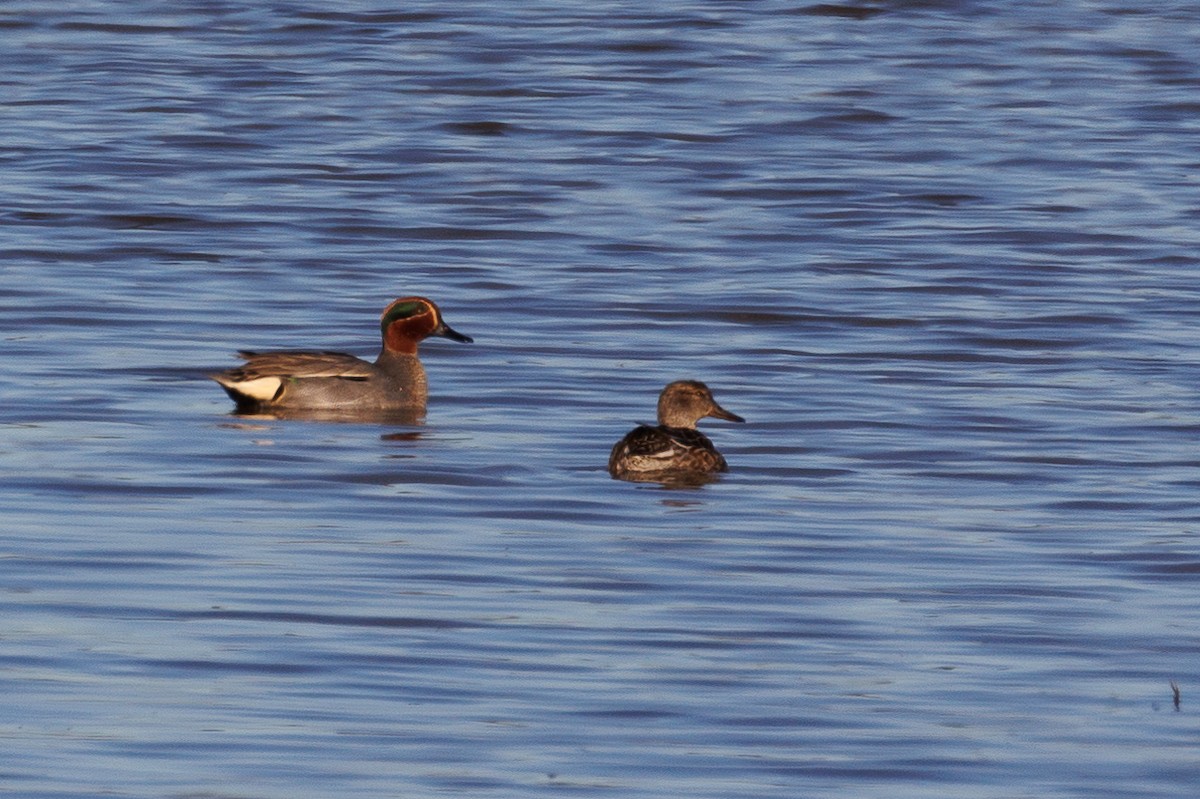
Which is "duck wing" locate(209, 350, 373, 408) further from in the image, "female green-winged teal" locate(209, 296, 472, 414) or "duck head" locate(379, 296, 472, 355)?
"duck head" locate(379, 296, 472, 355)

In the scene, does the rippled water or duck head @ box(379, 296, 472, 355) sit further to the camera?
duck head @ box(379, 296, 472, 355)

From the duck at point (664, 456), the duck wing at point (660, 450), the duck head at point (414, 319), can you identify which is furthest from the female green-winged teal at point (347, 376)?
the duck wing at point (660, 450)

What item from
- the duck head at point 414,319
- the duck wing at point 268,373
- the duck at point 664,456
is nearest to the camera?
the duck at point 664,456

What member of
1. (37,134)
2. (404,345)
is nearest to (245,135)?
(37,134)

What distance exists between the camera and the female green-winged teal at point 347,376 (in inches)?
510

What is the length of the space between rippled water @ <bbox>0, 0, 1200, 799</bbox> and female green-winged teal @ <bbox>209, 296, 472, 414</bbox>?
0.16m

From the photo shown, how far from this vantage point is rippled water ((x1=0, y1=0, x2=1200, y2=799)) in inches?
290

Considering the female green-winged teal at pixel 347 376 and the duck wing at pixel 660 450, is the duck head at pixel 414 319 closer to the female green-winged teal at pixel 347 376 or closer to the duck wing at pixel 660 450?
the female green-winged teal at pixel 347 376

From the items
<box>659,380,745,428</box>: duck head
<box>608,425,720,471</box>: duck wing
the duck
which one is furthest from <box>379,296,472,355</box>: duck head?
<box>608,425,720,471</box>: duck wing

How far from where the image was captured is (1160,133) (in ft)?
79.8

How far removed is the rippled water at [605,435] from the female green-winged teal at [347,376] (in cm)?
16

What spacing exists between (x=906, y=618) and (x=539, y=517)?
7.03 feet

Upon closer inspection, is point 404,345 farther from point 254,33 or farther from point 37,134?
point 254,33

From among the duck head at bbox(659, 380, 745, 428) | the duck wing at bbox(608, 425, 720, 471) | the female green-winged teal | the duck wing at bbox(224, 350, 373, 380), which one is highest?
the duck wing at bbox(608, 425, 720, 471)
